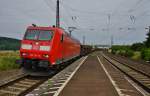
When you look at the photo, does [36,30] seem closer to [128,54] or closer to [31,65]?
[31,65]

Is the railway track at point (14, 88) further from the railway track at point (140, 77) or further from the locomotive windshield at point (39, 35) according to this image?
the railway track at point (140, 77)

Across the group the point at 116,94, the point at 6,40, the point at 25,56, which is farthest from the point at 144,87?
the point at 6,40

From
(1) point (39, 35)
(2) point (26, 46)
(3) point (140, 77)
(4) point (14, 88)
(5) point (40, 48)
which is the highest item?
(1) point (39, 35)

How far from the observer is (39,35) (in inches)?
838

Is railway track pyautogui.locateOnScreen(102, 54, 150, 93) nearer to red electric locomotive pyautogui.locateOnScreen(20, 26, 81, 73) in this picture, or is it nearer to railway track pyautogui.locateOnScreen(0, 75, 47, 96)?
red electric locomotive pyautogui.locateOnScreen(20, 26, 81, 73)

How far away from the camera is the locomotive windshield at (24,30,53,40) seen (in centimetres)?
2112

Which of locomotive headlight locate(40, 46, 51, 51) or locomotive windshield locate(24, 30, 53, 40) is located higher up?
locomotive windshield locate(24, 30, 53, 40)

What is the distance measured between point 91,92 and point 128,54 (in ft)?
239

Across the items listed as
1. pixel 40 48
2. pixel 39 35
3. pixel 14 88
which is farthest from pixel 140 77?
pixel 14 88

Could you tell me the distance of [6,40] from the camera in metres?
129

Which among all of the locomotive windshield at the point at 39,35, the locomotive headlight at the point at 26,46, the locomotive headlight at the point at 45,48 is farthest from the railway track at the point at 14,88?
the locomotive windshield at the point at 39,35

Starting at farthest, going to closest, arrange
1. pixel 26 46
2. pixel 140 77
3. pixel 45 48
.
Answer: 1. pixel 140 77
2. pixel 26 46
3. pixel 45 48

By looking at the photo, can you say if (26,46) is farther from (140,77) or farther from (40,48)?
(140,77)

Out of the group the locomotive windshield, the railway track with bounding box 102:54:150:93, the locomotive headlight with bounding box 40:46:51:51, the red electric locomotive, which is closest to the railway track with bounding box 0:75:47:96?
the red electric locomotive
